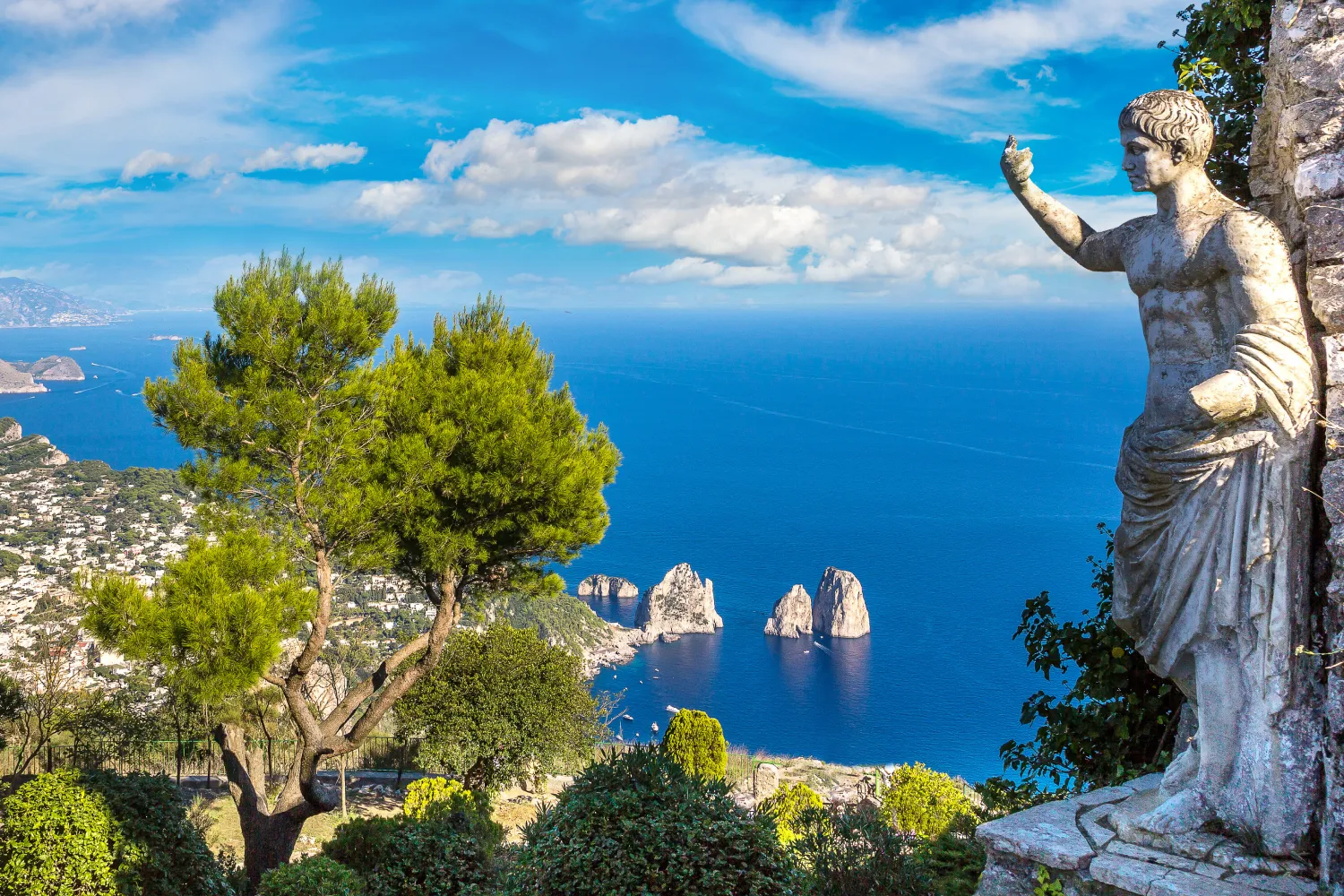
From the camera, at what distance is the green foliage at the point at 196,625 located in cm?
788

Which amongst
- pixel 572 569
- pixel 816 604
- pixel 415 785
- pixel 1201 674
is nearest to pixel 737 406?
pixel 572 569

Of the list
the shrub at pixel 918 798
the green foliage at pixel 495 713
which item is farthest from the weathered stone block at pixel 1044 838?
the green foliage at pixel 495 713

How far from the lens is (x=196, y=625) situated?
25.6 feet

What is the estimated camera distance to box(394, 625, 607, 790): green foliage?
13203 millimetres

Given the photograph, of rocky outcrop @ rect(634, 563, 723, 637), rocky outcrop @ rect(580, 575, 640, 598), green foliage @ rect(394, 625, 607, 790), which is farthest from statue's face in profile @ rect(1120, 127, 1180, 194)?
rocky outcrop @ rect(580, 575, 640, 598)

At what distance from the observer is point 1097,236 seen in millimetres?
3627

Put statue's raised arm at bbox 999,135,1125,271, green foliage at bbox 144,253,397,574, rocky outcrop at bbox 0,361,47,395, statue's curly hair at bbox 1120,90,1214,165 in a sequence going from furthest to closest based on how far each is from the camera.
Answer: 1. rocky outcrop at bbox 0,361,47,395
2. green foliage at bbox 144,253,397,574
3. statue's raised arm at bbox 999,135,1125,271
4. statue's curly hair at bbox 1120,90,1214,165

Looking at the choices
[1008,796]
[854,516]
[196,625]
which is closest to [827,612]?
[854,516]

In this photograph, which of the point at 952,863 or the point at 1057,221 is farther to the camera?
the point at 952,863

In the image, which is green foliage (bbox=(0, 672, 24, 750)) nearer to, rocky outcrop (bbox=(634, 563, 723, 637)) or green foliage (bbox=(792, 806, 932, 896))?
green foliage (bbox=(792, 806, 932, 896))

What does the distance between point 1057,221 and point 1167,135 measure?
59 cm

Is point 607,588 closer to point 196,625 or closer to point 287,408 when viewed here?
point 287,408

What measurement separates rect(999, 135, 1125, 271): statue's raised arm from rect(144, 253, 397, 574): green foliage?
745cm

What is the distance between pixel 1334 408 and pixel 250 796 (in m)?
9.66
